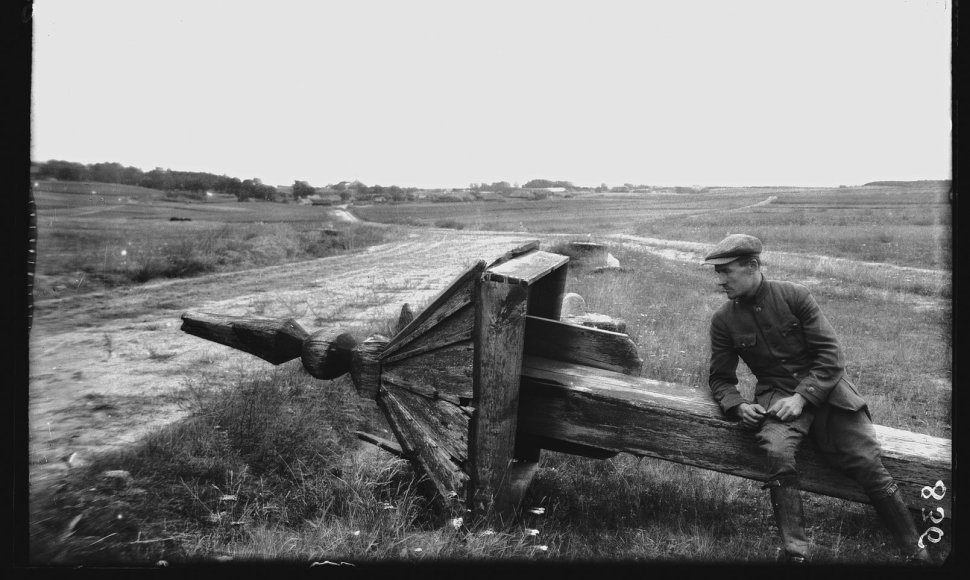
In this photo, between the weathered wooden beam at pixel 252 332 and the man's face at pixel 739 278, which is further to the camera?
the weathered wooden beam at pixel 252 332

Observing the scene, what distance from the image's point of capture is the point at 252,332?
119 inches

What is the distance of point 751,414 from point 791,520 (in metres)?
0.45

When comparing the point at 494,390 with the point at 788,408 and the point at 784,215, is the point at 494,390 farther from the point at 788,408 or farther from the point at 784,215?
the point at 784,215

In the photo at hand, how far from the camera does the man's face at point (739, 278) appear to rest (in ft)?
8.83

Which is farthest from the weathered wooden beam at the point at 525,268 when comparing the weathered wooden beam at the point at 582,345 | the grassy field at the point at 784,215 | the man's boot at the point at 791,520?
the grassy field at the point at 784,215

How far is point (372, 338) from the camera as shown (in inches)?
121

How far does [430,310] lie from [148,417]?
7.92 ft

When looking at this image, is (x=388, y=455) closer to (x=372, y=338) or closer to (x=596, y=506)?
(x=372, y=338)

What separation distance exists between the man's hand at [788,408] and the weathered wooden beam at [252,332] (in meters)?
2.25

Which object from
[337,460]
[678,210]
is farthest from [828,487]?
[678,210]

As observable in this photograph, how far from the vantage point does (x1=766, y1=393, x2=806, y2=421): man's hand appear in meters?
2.45

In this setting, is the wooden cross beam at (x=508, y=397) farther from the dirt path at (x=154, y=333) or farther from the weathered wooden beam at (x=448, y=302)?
the dirt path at (x=154, y=333)

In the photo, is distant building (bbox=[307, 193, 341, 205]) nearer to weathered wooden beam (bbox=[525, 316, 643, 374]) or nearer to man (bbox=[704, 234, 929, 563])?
weathered wooden beam (bbox=[525, 316, 643, 374])

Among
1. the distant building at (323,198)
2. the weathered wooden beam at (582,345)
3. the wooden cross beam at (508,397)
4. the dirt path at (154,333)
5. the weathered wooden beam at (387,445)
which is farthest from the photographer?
the distant building at (323,198)
